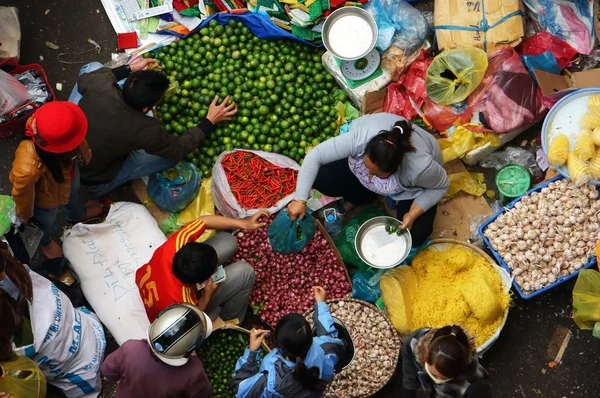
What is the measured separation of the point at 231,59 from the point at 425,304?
206 centimetres

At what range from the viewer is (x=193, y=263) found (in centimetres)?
314

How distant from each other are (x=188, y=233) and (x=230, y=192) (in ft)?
1.94

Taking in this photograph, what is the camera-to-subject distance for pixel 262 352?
3697 mm

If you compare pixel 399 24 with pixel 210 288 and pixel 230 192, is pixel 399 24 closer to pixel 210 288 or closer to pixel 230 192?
pixel 230 192

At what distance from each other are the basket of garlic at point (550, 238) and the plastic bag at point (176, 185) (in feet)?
6.39

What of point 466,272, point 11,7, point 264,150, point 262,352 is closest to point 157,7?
point 11,7

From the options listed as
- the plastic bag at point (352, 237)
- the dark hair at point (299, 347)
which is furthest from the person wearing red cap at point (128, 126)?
the dark hair at point (299, 347)

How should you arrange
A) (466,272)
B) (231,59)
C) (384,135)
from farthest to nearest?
(231,59)
(466,272)
(384,135)

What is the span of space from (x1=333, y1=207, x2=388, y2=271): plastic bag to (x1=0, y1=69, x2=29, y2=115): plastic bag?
88.7 inches

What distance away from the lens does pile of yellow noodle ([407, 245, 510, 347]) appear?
367 cm

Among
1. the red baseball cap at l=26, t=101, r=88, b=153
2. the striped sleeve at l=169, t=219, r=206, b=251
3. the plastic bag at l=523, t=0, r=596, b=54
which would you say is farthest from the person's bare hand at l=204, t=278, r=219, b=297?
the plastic bag at l=523, t=0, r=596, b=54

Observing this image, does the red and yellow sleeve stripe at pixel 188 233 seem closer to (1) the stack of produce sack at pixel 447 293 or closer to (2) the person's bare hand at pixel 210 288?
(2) the person's bare hand at pixel 210 288

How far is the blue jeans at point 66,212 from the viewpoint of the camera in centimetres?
365

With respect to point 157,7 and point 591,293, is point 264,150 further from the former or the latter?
point 591,293
